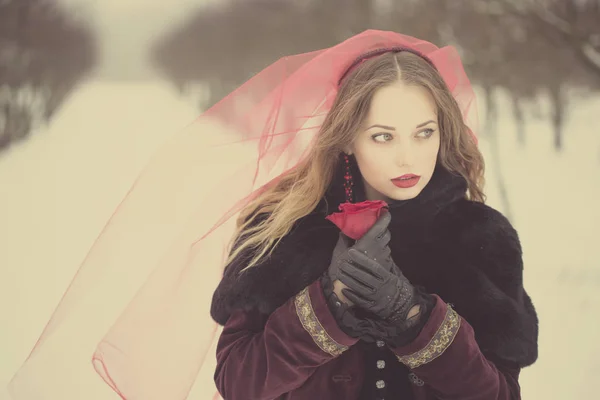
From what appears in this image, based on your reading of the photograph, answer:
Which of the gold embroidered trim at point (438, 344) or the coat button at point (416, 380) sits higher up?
the gold embroidered trim at point (438, 344)

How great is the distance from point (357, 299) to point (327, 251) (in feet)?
0.49

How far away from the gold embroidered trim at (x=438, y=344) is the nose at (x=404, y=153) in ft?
0.69

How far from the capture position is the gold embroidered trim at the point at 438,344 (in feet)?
2.83

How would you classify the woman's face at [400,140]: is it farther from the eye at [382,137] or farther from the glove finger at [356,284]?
the glove finger at [356,284]

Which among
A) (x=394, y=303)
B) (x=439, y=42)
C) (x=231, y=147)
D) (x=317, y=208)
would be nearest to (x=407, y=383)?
(x=394, y=303)

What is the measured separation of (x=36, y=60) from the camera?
1965 mm

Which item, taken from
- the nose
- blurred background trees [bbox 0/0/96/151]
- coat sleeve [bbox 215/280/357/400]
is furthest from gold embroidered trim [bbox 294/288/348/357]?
blurred background trees [bbox 0/0/96/151]

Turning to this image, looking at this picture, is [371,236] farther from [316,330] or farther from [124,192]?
[124,192]

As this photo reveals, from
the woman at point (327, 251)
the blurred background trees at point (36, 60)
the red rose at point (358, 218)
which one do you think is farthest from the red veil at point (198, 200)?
the blurred background trees at point (36, 60)

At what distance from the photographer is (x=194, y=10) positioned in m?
1.87

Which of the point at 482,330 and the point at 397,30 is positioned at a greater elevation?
the point at 397,30

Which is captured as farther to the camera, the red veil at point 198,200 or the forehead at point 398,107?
the red veil at point 198,200

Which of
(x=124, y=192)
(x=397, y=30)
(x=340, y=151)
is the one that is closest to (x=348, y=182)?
(x=340, y=151)

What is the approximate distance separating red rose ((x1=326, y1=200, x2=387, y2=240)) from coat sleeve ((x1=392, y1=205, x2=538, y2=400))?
14cm
